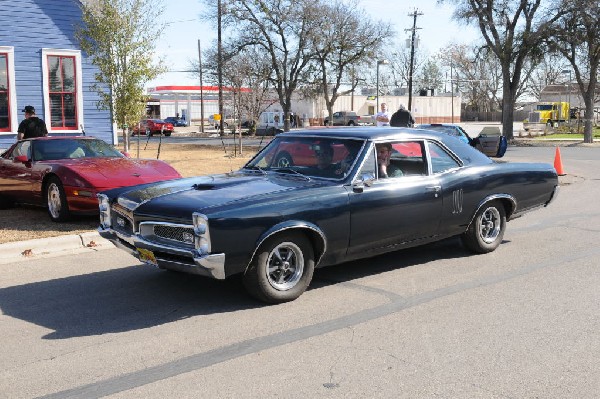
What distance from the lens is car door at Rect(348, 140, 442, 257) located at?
5641 millimetres

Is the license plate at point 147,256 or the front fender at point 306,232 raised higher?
the front fender at point 306,232

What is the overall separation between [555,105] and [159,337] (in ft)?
212

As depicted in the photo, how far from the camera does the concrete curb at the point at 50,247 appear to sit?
7.28 metres

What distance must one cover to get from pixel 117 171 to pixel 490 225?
5130mm

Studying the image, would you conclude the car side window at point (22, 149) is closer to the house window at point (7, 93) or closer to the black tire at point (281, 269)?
the black tire at point (281, 269)

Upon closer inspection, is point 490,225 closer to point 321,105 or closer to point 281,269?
point 281,269

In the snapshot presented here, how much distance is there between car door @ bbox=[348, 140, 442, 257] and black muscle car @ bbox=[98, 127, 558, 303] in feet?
0.03

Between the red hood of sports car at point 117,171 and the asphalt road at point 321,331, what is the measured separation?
1734 mm

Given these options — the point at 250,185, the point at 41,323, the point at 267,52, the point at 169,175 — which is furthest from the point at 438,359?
the point at 267,52

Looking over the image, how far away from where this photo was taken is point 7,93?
17.7 meters

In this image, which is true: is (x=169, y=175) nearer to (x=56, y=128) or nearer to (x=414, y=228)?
(x=414, y=228)

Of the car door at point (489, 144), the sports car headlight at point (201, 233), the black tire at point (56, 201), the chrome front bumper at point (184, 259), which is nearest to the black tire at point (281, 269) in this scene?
the chrome front bumper at point (184, 259)

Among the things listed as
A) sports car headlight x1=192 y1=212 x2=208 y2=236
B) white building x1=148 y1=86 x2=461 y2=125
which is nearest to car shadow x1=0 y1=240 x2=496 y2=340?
sports car headlight x1=192 y1=212 x2=208 y2=236

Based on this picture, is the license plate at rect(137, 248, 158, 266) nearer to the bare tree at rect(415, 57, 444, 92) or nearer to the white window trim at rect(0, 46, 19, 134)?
the white window trim at rect(0, 46, 19, 134)
